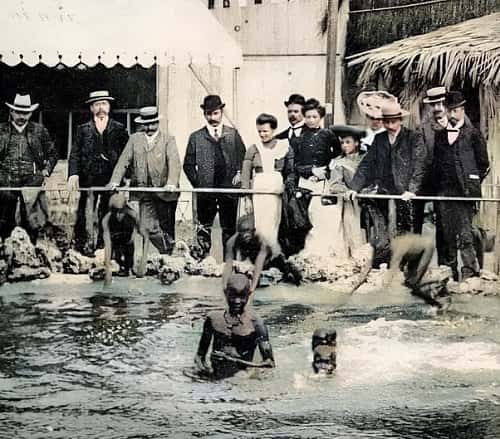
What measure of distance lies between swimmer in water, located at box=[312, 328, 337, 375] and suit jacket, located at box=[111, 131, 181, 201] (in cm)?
87

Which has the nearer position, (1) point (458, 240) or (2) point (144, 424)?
(2) point (144, 424)

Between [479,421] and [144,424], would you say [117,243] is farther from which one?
[479,421]

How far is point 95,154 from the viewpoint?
3.75 m

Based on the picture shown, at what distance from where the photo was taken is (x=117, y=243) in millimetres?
3785

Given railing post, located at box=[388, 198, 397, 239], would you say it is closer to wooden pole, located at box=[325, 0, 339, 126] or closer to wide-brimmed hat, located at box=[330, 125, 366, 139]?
wide-brimmed hat, located at box=[330, 125, 366, 139]

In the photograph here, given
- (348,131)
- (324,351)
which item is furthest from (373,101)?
(324,351)

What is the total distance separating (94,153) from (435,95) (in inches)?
57.3

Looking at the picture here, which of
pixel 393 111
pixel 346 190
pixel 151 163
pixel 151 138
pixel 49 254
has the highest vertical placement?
pixel 393 111

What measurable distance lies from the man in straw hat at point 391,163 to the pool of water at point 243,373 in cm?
38

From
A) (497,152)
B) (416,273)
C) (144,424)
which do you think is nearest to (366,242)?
(416,273)

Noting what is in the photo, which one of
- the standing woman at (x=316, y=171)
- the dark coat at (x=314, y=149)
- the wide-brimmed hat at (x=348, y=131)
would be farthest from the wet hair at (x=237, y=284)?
the wide-brimmed hat at (x=348, y=131)

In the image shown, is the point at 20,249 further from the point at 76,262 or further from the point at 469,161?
the point at 469,161

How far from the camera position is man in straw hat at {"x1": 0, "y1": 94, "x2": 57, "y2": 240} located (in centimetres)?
374

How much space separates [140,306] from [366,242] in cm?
99
